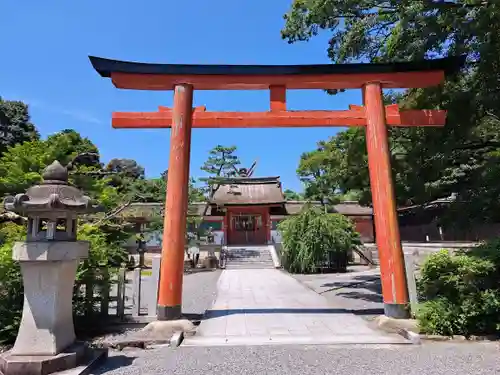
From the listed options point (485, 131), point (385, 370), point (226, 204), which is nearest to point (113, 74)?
point (385, 370)

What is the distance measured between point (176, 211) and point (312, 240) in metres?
11.6

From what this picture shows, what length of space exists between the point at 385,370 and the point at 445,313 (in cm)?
188

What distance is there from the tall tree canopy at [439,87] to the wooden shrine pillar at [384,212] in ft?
4.98

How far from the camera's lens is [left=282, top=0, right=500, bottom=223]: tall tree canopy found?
652 cm

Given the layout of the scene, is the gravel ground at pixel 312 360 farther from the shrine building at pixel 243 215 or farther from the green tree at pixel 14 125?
the green tree at pixel 14 125

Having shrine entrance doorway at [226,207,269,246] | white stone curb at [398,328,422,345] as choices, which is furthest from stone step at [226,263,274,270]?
white stone curb at [398,328,422,345]

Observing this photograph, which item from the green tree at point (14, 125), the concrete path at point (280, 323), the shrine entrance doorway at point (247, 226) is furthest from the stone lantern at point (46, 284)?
the green tree at point (14, 125)

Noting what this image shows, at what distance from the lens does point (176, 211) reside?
623 cm

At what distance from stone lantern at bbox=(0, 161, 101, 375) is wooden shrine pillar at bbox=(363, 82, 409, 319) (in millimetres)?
4855

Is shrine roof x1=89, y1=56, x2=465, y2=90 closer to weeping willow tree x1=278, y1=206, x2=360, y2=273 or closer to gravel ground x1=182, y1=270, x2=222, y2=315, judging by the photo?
gravel ground x1=182, y1=270, x2=222, y2=315

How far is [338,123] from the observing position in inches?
272

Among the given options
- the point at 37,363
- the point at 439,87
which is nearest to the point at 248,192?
the point at 439,87

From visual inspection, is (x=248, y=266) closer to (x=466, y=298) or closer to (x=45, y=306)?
(x=466, y=298)

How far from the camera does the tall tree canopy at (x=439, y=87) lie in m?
6.52
